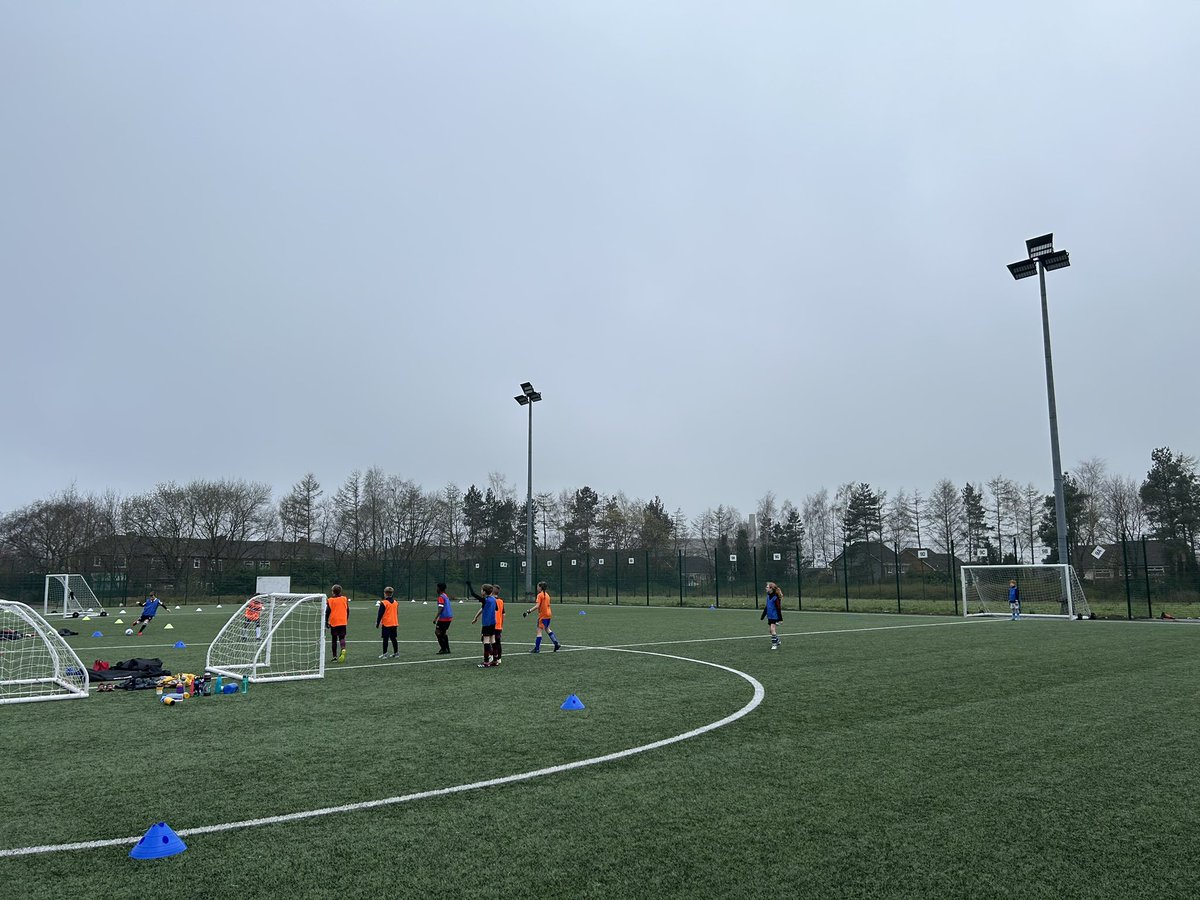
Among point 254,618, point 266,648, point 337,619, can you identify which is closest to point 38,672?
point 254,618

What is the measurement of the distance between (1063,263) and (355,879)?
31.4 m

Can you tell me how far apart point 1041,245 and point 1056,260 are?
2.46 ft

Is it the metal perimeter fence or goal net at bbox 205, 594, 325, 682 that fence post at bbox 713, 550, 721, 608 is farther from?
goal net at bbox 205, 594, 325, 682

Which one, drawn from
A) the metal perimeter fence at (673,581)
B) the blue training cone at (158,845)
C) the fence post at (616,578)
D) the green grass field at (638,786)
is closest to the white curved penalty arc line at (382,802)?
the green grass field at (638,786)

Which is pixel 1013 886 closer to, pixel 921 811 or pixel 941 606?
pixel 921 811

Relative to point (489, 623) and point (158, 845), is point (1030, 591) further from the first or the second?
point (158, 845)

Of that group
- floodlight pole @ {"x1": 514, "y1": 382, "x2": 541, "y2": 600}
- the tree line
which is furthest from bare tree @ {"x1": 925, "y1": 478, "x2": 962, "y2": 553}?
floodlight pole @ {"x1": 514, "y1": 382, "x2": 541, "y2": 600}

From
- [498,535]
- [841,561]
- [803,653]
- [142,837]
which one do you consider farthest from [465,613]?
[498,535]

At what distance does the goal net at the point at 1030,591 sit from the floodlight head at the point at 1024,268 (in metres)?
10.8

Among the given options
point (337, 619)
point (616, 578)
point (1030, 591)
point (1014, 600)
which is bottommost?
point (1014, 600)

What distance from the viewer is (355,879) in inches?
180

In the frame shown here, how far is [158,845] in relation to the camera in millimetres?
5004

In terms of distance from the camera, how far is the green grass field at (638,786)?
461 centimetres

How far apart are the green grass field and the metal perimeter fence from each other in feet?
70.5
